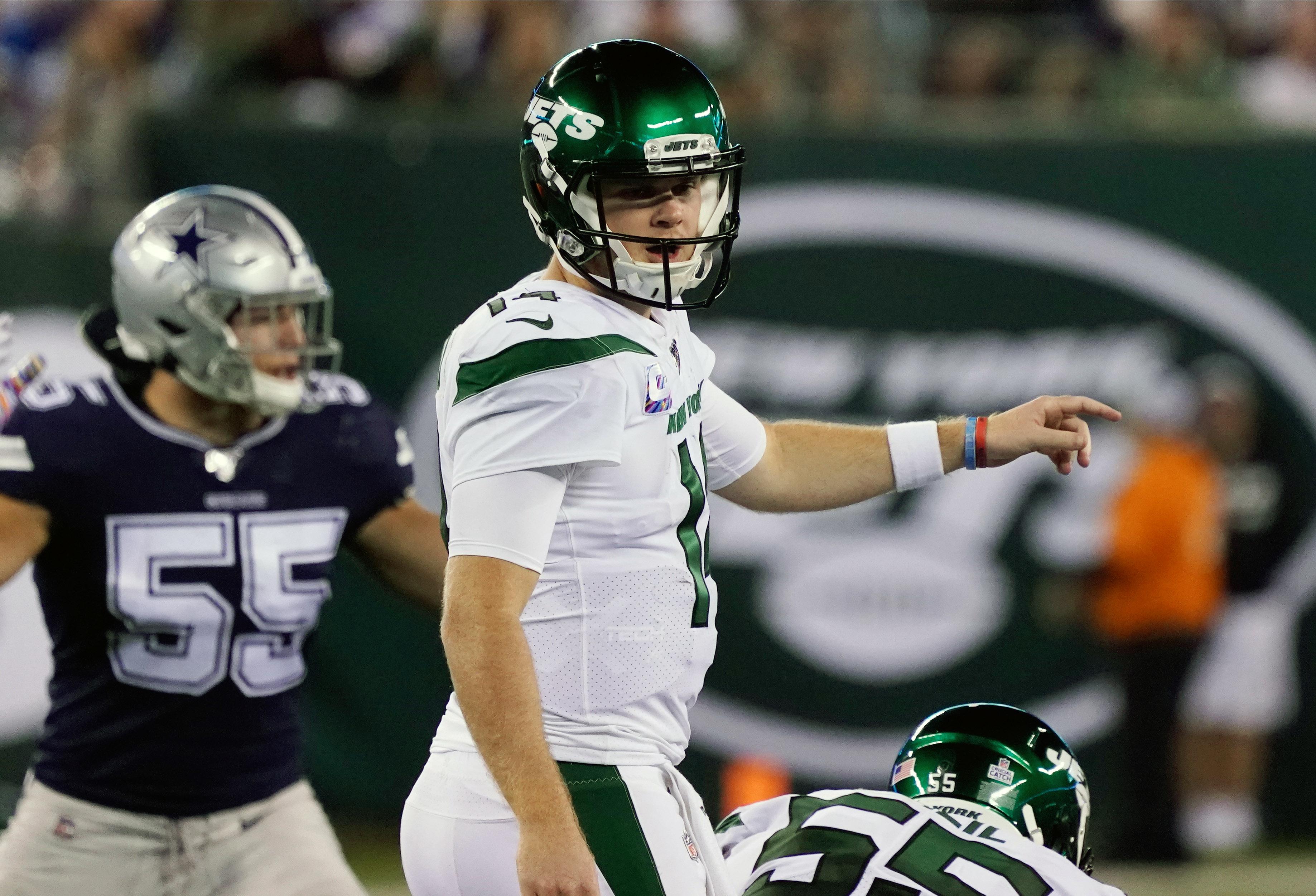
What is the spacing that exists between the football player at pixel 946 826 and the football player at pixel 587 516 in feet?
0.52

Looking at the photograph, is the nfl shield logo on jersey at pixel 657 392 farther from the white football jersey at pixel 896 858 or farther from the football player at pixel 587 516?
the white football jersey at pixel 896 858

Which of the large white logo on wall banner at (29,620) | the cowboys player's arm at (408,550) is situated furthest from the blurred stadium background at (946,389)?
the cowboys player's arm at (408,550)

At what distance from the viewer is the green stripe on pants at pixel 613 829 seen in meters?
2.30

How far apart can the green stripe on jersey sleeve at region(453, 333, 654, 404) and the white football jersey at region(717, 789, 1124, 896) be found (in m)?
0.67

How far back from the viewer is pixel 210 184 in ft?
20.4

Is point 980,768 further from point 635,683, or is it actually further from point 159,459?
point 159,459

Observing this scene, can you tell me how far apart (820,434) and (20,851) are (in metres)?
1.62

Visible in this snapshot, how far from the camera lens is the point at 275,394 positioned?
3.40 m

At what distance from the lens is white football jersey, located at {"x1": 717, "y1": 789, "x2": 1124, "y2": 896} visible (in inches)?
85.0

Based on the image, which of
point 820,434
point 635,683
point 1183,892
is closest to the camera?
point 635,683

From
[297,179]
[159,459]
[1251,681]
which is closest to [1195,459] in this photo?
[1251,681]

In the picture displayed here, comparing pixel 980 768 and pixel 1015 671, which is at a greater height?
pixel 980 768

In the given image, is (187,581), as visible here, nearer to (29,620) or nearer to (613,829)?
(613,829)

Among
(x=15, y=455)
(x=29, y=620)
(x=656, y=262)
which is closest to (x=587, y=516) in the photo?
(x=656, y=262)
